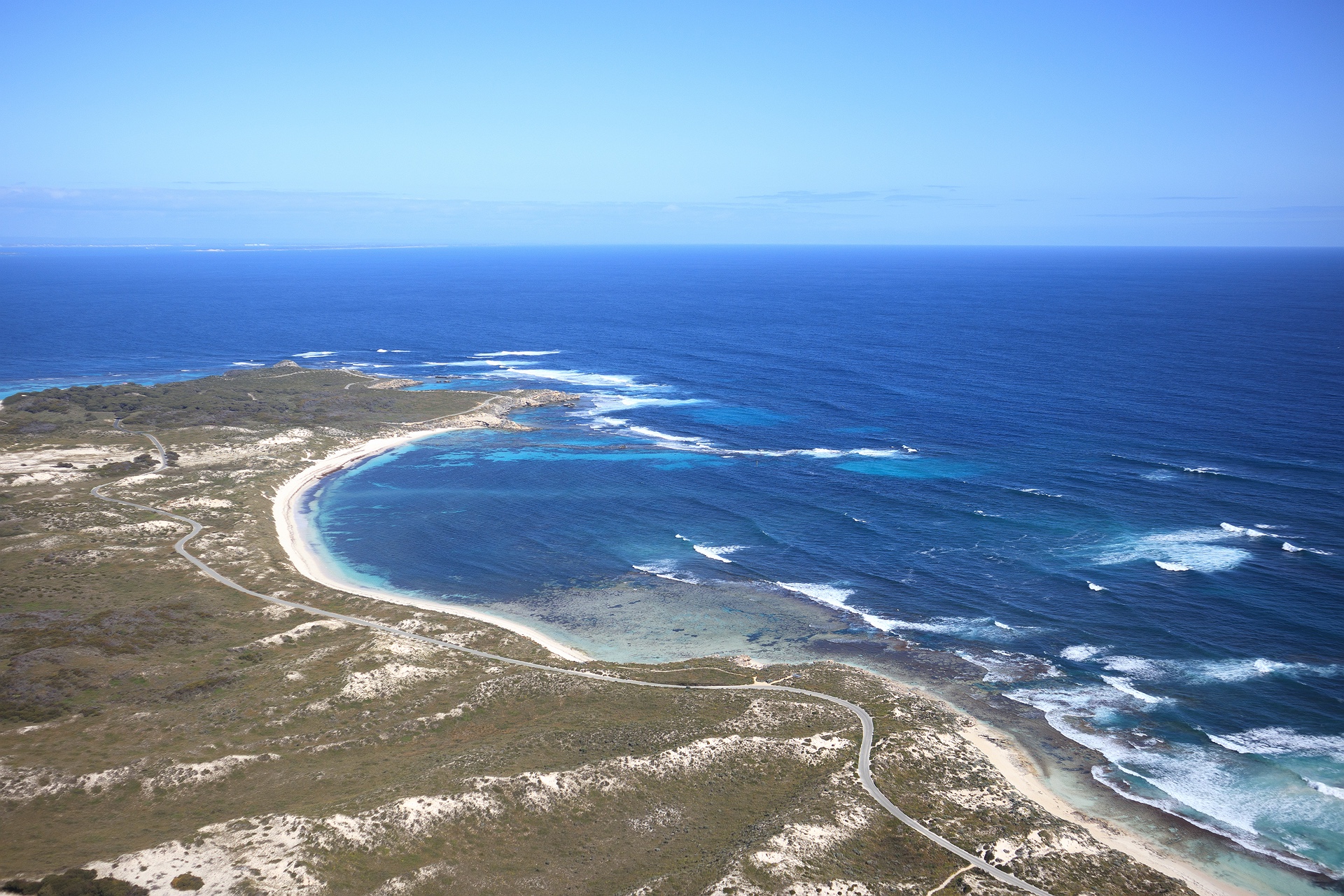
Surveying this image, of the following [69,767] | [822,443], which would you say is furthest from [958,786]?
[822,443]

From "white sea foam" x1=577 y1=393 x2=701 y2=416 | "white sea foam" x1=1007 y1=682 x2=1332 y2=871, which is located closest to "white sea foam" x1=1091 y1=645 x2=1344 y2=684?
"white sea foam" x1=1007 y1=682 x2=1332 y2=871

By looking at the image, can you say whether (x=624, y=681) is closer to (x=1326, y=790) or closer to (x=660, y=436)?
(x=1326, y=790)

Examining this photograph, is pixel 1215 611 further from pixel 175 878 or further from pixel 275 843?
pixel 175 878

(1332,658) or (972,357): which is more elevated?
(972,357)

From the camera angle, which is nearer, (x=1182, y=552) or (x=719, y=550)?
(x=1182, y=552)

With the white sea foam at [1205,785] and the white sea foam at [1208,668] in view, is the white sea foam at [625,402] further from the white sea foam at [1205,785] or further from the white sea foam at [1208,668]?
the white sea foam at [1205,785]

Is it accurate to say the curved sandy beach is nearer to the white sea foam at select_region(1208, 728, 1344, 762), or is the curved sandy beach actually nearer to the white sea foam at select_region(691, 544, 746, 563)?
the white sea foam at select_region(691, 544, 746, 563)

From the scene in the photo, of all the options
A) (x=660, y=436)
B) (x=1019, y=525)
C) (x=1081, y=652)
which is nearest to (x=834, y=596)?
(x=1081, y=652)
